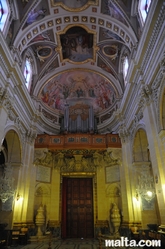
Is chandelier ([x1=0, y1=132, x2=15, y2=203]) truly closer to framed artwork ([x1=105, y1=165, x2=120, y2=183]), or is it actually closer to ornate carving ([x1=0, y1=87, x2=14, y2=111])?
ornate carving ([x1=0, y1=87, x2=14, y2=111])

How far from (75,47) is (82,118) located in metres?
5.78

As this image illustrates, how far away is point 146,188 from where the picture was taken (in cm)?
945

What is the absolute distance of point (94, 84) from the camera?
16.8 m

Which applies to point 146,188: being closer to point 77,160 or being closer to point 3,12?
point 77,160

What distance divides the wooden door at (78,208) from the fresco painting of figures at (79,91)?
6529mm

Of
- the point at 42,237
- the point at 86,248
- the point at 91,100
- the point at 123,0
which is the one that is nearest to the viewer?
the point at 86,248

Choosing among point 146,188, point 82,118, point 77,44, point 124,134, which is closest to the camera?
point 146,188

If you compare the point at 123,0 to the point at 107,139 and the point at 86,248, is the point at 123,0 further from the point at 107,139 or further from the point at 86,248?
the point at 86,248

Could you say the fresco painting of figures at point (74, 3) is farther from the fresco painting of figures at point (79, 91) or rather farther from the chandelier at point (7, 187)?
the chandelier at point (7, 187)

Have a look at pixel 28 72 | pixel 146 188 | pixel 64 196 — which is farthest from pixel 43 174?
pixel 28 72

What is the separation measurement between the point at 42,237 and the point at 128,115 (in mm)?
8981

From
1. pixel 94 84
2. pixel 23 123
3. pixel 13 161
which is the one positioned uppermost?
pixel 94 84

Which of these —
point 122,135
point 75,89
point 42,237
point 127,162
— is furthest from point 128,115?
point 42,237

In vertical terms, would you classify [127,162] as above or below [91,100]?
below
